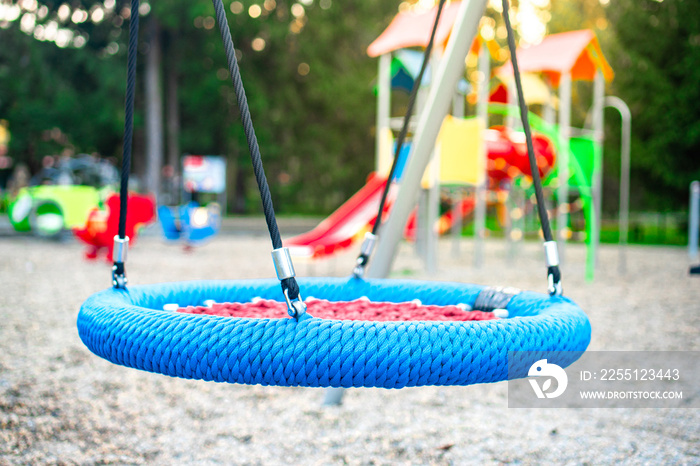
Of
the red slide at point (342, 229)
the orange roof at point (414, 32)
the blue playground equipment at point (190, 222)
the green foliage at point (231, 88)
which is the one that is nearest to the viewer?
the red slide at point (342, 229)

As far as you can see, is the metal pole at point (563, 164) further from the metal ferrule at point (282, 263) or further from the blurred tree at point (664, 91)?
the blurred tree at point (664, 91)

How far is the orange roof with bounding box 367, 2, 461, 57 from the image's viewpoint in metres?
6.36

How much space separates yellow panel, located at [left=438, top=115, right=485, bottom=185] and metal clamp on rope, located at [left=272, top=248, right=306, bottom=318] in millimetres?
5723

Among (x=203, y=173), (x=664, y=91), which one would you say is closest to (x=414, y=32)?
(x=664, y=91)

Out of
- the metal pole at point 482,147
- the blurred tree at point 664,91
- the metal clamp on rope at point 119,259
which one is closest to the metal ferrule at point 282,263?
the metal clamp on rope at point 119,259

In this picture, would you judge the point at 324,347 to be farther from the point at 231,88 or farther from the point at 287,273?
the point at 231,88

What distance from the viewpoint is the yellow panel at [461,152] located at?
6.67 meters

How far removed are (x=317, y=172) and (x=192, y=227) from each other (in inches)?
505

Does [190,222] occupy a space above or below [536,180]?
below

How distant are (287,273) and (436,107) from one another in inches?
45.9

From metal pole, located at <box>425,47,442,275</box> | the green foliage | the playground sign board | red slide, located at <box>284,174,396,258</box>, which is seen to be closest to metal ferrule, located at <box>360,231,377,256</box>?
red slide, located at <box>284,174,396,258</box>

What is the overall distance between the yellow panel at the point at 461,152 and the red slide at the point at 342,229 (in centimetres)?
67

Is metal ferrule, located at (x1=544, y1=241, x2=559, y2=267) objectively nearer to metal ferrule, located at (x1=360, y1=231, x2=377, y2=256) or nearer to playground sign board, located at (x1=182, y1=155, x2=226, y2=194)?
metal ferrule, located at (x1=360, y1=231, x2=377, y2=256)

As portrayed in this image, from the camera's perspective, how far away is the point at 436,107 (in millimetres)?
2070
